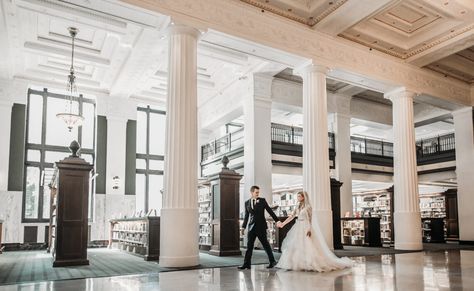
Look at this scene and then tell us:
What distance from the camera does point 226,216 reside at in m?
11.2

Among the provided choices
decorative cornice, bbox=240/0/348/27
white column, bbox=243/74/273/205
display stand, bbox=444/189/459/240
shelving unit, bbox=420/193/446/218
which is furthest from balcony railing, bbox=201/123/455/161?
decorative cornice, bbox=240/0/348/27

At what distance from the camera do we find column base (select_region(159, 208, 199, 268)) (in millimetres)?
8328

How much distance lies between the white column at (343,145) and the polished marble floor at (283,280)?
30.7 ft

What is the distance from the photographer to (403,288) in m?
5.53

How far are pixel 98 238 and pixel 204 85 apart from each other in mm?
7611

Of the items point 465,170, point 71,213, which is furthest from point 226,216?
point 465,170

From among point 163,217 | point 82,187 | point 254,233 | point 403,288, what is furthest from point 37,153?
point 403,288

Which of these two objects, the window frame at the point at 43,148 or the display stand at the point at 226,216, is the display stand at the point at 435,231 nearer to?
the display stand at the point at 226,216

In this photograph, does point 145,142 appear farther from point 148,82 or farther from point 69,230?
point 69,230

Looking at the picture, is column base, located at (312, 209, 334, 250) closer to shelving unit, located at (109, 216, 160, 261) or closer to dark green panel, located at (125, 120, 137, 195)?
shelving unit, located at (109, 216, 160, 261)

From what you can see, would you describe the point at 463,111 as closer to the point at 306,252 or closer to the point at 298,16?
the point at 298,16

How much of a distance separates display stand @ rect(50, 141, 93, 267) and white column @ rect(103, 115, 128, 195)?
383 inches

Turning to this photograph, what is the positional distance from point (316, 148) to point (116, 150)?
10.5 meters

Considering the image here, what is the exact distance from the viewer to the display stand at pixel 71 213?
28.0 ft
